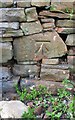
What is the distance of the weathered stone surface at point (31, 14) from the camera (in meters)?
3.00

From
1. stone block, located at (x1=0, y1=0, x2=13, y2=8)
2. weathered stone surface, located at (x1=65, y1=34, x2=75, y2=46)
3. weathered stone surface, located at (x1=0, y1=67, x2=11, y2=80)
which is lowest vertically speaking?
weathered stone surface, located at (x1=0, y1=67, x2=11, y2=80)

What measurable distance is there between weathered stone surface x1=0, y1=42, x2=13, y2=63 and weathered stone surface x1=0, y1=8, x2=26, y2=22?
27 centimetres

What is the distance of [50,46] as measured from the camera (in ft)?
10.2

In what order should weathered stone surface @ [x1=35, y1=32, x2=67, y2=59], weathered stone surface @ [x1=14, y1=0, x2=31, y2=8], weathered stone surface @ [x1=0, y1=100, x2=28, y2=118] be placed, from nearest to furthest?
weathered stone surface @ [x1=0, y1=100, x2=28, y2=118]
weathered stone surface @ [x1=14, y1=0, x2=31, y2=8]
weathered stone surface @ [x1=35, y1=32, x2=67, y2=59]

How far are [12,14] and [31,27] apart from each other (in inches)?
9.5

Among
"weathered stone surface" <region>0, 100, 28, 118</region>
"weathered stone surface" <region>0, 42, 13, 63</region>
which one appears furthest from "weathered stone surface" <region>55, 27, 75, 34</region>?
"weathered stone surface" <region>0, 100, 28, 118</region>

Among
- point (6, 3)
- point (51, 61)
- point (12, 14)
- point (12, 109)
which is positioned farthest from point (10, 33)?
point (12, 109)

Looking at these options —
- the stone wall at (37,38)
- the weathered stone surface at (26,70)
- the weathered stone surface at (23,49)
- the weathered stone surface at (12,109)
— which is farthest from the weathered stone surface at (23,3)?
the weathered stone surface at (12,109)

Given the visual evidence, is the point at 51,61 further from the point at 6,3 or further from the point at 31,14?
the point at 6,3

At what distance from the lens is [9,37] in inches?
121

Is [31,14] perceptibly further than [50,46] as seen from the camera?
No

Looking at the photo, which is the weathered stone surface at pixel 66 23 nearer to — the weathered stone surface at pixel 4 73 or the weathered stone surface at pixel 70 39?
the weathered stone surface at pixel 70 39

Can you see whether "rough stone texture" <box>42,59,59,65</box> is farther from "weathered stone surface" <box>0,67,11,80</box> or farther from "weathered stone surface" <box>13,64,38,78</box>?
"weathered stone surface" <box>0,67,11,80</box>

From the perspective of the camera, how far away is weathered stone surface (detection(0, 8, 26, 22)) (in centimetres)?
300
